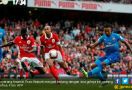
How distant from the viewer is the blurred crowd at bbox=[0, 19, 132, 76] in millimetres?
23766

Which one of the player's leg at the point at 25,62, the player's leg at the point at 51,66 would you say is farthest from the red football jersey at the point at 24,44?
the player's leg at the point at 51,66

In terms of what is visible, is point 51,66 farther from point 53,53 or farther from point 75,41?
point 75,41

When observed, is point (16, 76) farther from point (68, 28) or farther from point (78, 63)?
point (68, 28)

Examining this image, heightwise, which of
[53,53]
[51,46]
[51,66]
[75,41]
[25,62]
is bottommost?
[75,41]

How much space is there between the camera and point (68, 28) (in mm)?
28922

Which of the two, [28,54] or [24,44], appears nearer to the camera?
[24,44]

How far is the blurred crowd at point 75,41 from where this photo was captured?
23766 mm

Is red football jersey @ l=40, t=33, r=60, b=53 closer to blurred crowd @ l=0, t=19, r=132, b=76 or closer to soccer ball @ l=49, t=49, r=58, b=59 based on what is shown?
soccer ball @ l=49, t=49, r=58, b=59

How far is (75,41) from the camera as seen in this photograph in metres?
27.5

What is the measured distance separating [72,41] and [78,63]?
2753mm

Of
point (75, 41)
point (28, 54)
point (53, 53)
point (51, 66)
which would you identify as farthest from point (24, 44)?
point (75, 41)

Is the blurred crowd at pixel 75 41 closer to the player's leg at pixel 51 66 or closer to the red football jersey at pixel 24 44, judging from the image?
the red football jersey at pixel 24 44

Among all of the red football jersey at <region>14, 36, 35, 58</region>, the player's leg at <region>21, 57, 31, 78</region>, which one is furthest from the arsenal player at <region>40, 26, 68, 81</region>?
the player's leg at <region>21, 57, 31, 78</region>

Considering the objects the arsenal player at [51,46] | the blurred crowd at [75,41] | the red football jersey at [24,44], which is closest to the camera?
the arsenal player at [51,46]
